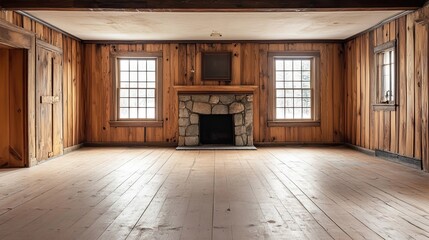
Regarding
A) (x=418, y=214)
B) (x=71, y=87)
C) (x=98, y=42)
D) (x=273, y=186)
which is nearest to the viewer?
(x=418, y=214)

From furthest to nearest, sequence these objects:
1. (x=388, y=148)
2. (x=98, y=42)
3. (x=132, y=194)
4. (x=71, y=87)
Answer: (x=98, y=42) → (x=71, y=87) → (x=388, y=148) → (x=132, y=194)

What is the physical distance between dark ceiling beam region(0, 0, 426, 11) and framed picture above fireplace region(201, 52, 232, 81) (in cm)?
391

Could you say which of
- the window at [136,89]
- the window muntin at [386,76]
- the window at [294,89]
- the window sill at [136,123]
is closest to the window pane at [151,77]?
the window at [136,89]

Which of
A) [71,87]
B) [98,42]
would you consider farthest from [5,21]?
[98,42]

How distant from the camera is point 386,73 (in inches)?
329

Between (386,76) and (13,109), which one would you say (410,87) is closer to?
(386,76)

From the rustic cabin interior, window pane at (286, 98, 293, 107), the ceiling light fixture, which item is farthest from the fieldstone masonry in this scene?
the ceiling light fixture

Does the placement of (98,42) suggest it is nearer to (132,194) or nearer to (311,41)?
(311,41)

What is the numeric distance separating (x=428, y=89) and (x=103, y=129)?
709 cm

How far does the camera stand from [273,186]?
17.6 feet

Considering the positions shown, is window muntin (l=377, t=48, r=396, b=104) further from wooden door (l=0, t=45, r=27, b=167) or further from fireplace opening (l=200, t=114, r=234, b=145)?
wooden door (l=0, t=45, r=27, b=167)

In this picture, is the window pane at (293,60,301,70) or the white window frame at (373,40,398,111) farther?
the window pane at (293,60,301,70)

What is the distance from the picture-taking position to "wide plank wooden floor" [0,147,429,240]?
11.2 ft

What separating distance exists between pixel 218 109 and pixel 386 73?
3.79 metres
